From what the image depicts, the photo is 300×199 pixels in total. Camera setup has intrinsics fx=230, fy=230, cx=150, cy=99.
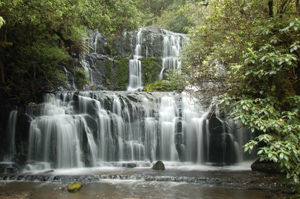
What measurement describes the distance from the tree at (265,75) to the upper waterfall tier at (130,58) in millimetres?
10374

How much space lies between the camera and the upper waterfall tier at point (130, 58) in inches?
702

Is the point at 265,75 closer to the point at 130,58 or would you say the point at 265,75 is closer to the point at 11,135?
the point at 11,135

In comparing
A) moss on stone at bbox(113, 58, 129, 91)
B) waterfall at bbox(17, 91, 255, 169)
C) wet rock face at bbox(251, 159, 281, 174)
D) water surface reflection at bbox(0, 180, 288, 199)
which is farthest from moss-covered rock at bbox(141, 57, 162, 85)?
water surface reflection at bbox(0, 180, 288, 199)

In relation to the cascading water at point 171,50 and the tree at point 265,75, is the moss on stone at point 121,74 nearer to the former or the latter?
the cascading water at point 171,50

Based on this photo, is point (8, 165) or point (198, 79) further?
point (8, 165)

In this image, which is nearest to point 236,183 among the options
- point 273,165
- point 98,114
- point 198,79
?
point 273,165

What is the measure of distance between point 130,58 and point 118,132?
9213mm

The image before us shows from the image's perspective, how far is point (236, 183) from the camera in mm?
7141

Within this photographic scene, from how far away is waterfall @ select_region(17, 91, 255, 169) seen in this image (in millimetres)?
10070

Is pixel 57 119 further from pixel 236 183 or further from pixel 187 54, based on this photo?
pixel 236 183

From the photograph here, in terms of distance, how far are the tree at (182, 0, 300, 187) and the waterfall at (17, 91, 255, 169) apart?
4234 millimetres

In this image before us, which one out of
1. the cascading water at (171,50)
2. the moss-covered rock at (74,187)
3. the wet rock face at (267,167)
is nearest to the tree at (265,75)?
the wet rock face at (267,167)

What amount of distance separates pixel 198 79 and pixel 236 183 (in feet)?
11.4

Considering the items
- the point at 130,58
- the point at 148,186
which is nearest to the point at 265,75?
Result: the point at 148,186
